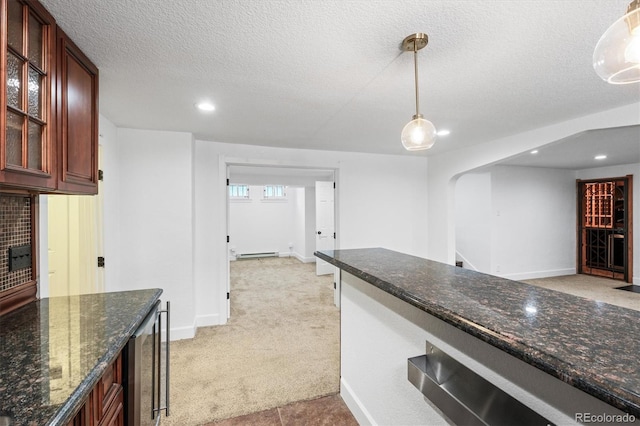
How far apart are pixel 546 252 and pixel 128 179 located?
7.54 m

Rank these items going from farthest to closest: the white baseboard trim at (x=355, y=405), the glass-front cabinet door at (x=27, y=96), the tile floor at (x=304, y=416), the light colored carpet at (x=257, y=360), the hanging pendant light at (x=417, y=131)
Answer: the light colored carpet at (x=257, y=360)
the tile floor at (x=304, y=416)
the white baseboard trim at (x=355, y=405)
the hanging pendant light at (x=417, y=131)
the glass-front cabinet door at (x=27, y=96)

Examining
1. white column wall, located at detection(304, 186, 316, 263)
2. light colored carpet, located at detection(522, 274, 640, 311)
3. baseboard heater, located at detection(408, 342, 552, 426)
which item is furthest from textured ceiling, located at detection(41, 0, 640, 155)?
white column wall, located at detection(304, 186, 316, 263)

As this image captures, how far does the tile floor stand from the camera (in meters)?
1.97

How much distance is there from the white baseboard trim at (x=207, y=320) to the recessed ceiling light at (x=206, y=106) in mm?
2401

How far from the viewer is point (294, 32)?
1.45 metres

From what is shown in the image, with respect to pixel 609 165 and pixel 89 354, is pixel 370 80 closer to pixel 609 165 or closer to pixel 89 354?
pixel 89 354

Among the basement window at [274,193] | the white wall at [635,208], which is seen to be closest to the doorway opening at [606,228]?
the white wall at [635,208]

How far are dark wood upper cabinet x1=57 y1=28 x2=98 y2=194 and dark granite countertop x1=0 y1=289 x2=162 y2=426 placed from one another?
60 centimetres

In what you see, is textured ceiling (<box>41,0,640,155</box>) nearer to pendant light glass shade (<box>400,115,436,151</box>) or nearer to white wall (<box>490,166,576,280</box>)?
pendant light glass shade (<box>400,115,436,151</box>)

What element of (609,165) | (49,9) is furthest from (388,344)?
(609,165)

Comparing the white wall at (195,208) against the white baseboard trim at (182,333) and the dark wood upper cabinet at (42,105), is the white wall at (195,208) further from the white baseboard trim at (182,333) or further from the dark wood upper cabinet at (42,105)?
the dark wood upper cabinet at (42,105)

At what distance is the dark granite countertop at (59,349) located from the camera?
782 millimetres

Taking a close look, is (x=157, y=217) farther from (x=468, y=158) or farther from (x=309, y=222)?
(x=309, y=222)

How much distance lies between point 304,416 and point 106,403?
1318mm
